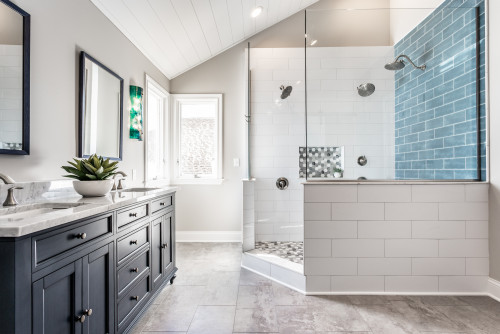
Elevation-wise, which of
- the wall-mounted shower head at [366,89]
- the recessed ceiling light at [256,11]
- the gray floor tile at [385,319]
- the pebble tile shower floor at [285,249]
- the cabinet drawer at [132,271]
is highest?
the recessed ceiling light at [256,11]

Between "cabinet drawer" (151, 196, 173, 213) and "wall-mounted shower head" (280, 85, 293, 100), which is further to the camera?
"wall-mounted shower head" (280, 85, 293, 100)

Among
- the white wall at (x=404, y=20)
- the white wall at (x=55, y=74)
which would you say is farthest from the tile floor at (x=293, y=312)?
the white wall at (x=404, y=20)

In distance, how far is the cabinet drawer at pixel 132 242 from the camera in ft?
5.32

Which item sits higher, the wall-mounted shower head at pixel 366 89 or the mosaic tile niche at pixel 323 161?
the wall-mounted shower head at pixel 366 89

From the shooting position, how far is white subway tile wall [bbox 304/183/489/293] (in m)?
2.32

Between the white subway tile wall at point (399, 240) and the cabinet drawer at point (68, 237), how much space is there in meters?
1.49

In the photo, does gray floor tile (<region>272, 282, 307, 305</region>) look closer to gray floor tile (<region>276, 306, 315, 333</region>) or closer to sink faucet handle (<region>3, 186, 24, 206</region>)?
gray floor tile (<region>276, 306, 315, 333</region>)

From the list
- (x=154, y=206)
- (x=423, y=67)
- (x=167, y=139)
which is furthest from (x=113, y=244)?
(x=423, y=67)

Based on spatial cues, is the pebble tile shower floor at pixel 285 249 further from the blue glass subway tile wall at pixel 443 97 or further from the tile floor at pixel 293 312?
the blue glass subway tile wall at pixel 443 97

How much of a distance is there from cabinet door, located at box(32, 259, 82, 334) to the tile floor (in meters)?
0.73

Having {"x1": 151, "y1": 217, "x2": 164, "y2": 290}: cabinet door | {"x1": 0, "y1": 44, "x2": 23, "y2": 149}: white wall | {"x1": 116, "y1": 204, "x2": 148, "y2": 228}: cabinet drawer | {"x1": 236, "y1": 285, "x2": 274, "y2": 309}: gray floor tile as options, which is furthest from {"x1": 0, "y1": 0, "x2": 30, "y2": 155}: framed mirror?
{"x1": 236, "y1": 285, "x2": 274, "y2": 309}: gray floor tile

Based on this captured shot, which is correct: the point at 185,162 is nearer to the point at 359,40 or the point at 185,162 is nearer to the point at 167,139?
the point at 167,139

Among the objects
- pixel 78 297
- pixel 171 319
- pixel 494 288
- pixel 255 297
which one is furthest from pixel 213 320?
pixel 494 288

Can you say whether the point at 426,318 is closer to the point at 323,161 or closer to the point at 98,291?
the point at 323,161
